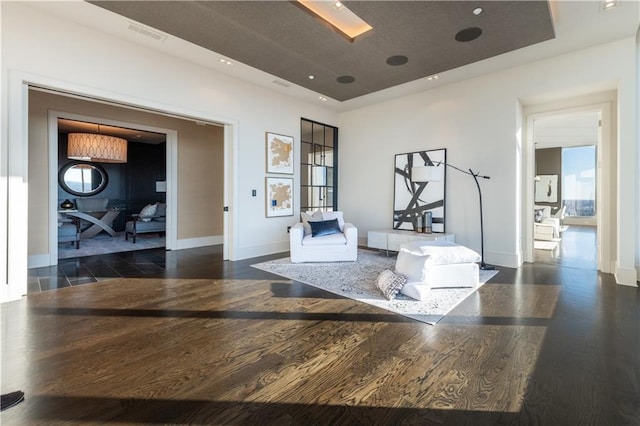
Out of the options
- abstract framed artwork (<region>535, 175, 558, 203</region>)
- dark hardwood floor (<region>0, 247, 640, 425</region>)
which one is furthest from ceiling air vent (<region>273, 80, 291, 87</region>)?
abstract framed artwork (<region>535, 175, 558, 203</region>)

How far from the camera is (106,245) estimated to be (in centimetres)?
671

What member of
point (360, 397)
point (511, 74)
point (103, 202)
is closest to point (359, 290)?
point (360, 397)

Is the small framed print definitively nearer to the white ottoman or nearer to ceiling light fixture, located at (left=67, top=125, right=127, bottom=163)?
the white ottoman

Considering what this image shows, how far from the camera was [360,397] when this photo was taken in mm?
1696

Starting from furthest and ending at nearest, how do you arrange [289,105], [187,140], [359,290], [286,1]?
[187,140]
[289,105]
[359,290]
[286,1]

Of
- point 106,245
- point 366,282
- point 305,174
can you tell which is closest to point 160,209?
point 106,245

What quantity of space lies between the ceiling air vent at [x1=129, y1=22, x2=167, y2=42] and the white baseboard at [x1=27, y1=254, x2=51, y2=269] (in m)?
3.75

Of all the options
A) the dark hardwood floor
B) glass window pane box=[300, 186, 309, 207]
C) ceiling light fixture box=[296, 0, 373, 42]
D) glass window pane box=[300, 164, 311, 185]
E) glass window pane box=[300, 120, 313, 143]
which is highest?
ceiling light fixture box=[296, 0, 373, 42]

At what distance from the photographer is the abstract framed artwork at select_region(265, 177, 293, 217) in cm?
591

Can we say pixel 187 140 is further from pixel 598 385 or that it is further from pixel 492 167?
pixel 598 385

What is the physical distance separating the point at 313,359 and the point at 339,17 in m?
3.58

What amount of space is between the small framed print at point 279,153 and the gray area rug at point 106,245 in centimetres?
327

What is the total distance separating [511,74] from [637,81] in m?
1.48

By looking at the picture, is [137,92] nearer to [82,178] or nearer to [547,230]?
[82,178]
